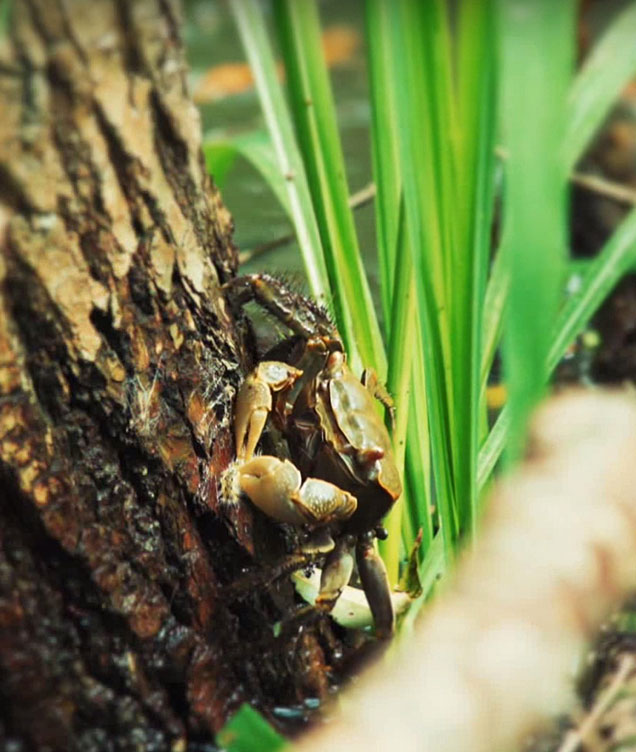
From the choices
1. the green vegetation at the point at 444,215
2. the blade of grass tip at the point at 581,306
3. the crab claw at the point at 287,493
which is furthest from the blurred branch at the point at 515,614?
the blade of grass tip at the point at 581,306

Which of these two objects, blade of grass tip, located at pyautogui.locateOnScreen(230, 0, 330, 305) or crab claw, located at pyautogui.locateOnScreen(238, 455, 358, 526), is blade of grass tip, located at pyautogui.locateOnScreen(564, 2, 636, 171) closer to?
blade of grass tip, located at pyautogui.locateOnScreen(230, 0, 330, 305)

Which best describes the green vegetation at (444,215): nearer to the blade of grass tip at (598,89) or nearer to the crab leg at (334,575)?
the crab leg at (334,575)

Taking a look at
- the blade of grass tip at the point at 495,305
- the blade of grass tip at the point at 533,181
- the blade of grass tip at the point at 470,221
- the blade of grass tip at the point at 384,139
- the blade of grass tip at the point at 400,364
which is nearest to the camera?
the blade of grass tip at the point at 533,181

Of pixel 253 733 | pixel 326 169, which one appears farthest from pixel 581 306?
pixel 253 733

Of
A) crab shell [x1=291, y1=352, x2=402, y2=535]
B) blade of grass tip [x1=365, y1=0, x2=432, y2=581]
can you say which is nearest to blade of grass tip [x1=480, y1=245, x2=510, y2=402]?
blade of grass tip [x1=365, y1=0, x2=432, y2=581]

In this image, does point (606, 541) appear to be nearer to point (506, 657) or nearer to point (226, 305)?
point (506, 657)

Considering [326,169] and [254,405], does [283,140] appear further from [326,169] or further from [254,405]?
[254,405]
